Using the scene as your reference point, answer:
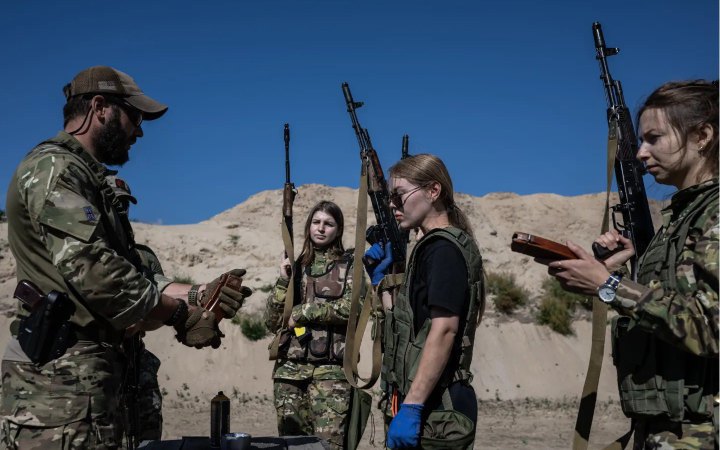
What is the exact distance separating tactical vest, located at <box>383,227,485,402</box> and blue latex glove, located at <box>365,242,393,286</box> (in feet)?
7.94

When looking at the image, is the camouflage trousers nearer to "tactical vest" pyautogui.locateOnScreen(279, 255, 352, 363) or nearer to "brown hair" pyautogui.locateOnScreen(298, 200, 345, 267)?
"tactical vest" pyautogui.locateOnScreen(279, 255, 352, 363)

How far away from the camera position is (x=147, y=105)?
3561 mm

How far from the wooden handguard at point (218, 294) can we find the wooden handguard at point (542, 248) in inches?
59.6

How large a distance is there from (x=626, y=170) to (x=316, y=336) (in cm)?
259

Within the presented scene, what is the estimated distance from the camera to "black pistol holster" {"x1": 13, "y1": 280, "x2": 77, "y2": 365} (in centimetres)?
295

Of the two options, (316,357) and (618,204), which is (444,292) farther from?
(316,357)

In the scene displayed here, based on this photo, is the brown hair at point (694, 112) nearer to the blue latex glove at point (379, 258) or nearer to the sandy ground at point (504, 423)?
the blue latex glove at point (379, 258)

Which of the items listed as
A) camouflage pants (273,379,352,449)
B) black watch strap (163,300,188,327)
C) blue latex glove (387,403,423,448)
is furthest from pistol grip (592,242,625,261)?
camouflage pants (273,379,352,449)

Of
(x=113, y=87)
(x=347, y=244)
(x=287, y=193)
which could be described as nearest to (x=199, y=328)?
(x=113, y=87)

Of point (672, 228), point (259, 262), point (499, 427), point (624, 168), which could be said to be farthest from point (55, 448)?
point (259, 262)

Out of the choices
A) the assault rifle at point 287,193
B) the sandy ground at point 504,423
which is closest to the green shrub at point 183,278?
Result: the sandy ground at point 504,423

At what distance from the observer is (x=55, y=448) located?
2936 mm

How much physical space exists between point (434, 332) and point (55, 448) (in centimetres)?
167

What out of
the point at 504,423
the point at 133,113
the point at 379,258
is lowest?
the point at 504,423
